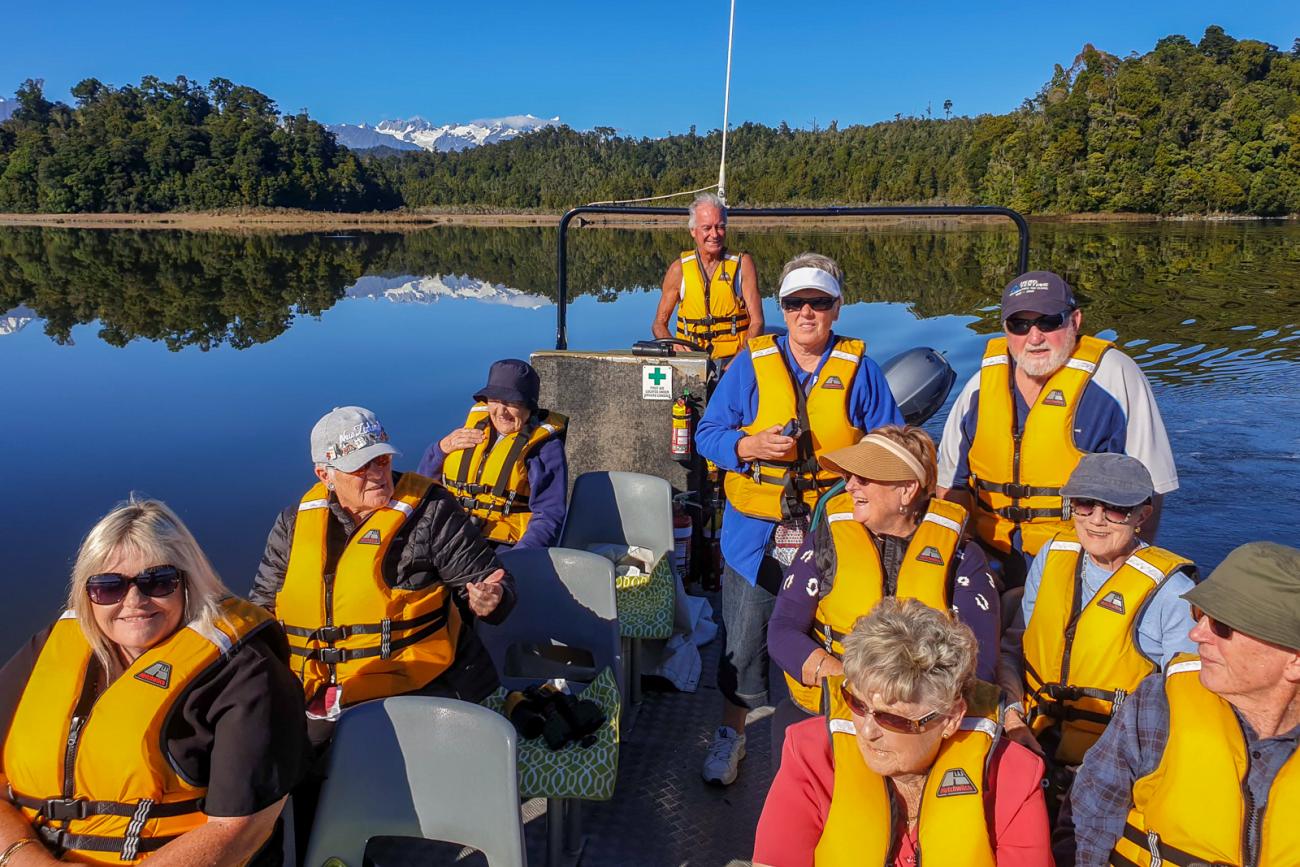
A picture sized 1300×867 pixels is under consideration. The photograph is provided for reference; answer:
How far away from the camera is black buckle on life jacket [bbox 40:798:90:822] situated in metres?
1.78

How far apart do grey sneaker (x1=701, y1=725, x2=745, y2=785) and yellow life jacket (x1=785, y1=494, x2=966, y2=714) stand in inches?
26.4

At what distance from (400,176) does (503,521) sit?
311 feet

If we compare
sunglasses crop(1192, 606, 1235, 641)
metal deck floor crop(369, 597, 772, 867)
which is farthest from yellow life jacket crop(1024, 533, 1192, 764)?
metal deck floor crop(369, 597, 772, 867)

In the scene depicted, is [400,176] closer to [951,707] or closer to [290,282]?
[290,282]

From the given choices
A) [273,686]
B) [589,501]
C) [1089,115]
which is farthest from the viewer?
[1089,115]

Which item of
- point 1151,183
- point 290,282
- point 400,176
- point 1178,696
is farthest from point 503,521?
point 400,176

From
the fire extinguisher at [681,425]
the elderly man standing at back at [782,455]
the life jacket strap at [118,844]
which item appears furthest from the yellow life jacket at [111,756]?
the fire extinguisher at [681,425]

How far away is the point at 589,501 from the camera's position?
3.71 m

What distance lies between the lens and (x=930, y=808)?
5.36 ft

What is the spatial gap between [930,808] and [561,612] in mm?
1456

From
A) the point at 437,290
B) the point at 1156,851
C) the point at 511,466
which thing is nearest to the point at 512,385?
the point at 511,466

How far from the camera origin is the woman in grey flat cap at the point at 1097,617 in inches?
83.8

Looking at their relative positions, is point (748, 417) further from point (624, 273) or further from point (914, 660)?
point (624, 273)

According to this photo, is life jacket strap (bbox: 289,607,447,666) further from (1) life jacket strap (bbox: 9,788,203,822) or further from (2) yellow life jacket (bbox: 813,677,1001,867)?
(2) yellow life jacket (bbox: 813,677,1001,867)
